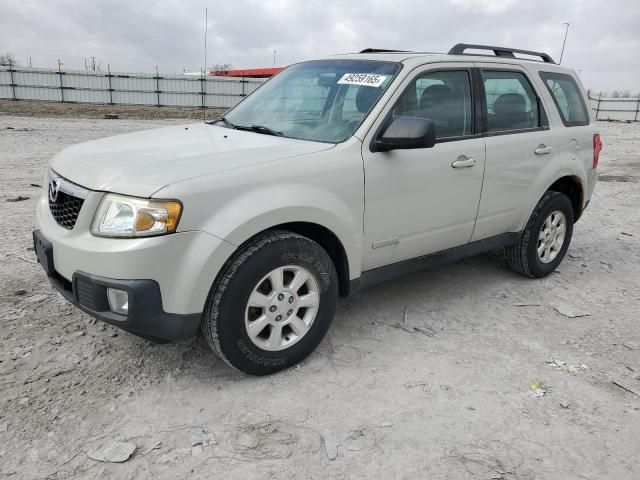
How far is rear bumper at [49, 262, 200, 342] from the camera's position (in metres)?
2.51

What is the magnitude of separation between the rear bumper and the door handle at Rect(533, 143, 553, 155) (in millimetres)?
2983

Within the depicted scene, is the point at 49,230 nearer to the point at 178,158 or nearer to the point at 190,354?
the point at 178,158

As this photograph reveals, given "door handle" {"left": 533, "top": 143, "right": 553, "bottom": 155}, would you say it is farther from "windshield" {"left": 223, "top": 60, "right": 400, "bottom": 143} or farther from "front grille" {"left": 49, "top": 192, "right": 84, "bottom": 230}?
"front grille" {"left": 49, "top": 192, "right": 84, "bottom": 230}

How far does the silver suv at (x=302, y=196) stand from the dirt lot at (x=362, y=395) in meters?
0.35

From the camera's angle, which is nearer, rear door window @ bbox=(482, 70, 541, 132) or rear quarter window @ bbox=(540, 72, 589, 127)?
rear door window @ bbox=(482, 70, 541, 132)

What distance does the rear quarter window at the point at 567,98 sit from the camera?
4555 millimetres

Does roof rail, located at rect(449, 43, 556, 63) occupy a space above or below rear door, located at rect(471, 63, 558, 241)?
above

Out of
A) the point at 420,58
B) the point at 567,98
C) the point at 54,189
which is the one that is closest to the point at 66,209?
the point at 54,189

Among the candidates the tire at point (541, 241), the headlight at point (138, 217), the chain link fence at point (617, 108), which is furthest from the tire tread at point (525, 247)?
the chain link fence at point (617, 108)

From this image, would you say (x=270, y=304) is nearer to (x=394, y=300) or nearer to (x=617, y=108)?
(x=394, y=300)

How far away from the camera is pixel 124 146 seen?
10.4ft

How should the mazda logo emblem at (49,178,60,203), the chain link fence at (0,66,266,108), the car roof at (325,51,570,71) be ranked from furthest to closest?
the chain link fence at (0,66,266,108) → the car roof at (325,51,570,71) → the mazda logo emblem at (49,178,60,203)

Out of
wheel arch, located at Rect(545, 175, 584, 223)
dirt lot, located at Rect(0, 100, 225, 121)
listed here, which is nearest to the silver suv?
wheel arch, located at Rect(545, 175, 584, 223)

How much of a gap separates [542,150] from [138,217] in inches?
126
